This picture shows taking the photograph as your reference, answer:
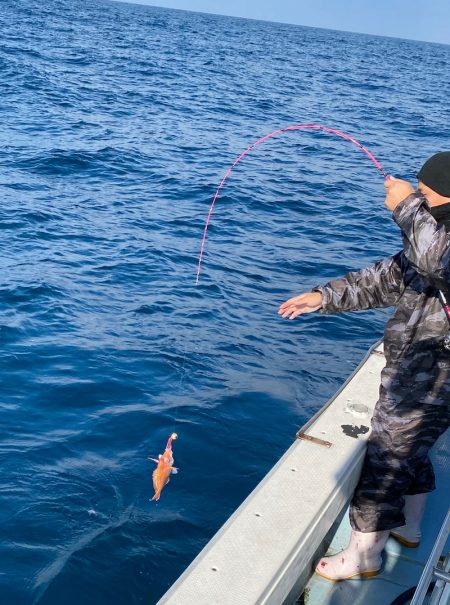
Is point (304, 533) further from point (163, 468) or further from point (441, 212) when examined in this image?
point (163, 468)

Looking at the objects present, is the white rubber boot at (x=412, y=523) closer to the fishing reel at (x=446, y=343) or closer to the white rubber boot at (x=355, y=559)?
the white rubber boot at (x=355, y=559)

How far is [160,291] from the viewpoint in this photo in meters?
9.30

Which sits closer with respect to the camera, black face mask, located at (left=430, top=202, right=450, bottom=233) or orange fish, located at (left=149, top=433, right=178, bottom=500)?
black face mask, located at (left=430, top=202, right=450, bottom=233)

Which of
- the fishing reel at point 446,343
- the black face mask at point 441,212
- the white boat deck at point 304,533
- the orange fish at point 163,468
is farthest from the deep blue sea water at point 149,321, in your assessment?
the black face mask at point 441,212

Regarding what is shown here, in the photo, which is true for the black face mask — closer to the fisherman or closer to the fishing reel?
the fisherman

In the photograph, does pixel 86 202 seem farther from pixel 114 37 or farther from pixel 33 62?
pixel 114 37

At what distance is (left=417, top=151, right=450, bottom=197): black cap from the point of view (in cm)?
314

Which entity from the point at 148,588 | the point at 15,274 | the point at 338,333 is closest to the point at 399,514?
the point at 148,588

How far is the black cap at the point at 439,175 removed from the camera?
124 inches

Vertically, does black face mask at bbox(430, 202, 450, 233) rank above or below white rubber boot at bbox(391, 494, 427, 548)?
above

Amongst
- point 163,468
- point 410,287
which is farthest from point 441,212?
point 163,468

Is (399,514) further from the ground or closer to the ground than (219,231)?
further from the ground

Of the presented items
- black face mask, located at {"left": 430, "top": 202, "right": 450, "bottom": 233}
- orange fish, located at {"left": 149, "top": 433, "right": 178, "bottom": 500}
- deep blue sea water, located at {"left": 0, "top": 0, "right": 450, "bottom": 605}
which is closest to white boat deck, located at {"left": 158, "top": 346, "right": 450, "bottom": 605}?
orange fish, located at {"left": 149, "top": 433, "right": 178, "bottom": 500}

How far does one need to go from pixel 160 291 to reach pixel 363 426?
18.4ft
